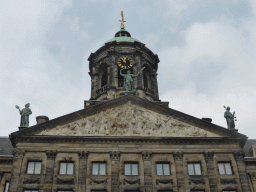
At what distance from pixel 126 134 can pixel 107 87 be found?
23.9 ft

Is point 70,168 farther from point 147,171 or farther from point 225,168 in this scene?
point 225,168

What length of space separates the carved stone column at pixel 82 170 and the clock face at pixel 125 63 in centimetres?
1082

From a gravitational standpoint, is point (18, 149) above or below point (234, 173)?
above

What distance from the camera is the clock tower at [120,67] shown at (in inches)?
1228

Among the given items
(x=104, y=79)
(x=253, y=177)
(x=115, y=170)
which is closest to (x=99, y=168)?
(x=115, y=170)

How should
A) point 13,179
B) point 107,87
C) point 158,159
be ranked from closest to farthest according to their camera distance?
point 13,179 → point 158,159 → point 107,87

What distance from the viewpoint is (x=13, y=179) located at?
2261 cm

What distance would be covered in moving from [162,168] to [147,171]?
3.73ft

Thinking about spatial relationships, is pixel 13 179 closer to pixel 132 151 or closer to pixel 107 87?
pixel 132 151

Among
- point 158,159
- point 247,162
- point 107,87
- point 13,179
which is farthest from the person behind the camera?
point 107,87

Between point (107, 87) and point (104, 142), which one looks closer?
point (104, 142)

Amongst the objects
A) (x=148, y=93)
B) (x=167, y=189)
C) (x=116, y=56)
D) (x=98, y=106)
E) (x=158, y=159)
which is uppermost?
(x=116, y=56)

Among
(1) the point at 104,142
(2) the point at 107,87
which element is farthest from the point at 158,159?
(2) the point at 107,87

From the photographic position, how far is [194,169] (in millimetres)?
24156
